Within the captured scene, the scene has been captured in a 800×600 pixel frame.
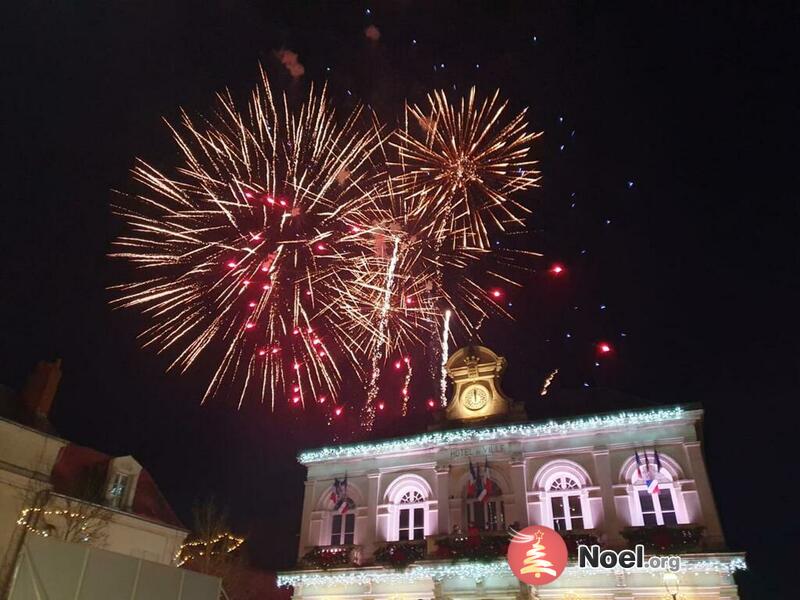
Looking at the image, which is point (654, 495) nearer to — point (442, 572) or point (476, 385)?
point (476, 385)

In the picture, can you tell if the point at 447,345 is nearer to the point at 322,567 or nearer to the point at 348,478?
the point at 348,478

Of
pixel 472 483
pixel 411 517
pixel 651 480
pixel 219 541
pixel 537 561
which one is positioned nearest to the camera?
pixel 537 561

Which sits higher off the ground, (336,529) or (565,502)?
(565,502)

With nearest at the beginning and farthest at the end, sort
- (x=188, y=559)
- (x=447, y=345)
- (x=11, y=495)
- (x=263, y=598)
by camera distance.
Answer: (x=11, y=495) < (x=447, y=345) < (x=188, y=559) < (x=263, y=598)

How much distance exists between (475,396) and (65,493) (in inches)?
621

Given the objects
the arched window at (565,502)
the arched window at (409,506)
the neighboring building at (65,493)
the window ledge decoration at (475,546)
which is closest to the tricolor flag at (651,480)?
the arched window at (565,502)

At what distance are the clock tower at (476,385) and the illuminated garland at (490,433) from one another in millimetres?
1027

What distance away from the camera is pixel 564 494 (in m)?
20.5

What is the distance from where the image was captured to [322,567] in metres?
21.4

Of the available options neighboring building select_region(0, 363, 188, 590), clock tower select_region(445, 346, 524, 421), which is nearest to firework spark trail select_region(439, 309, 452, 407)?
clock tower select_region(445, 346, 524, 421)

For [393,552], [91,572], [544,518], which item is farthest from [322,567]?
[91,572]

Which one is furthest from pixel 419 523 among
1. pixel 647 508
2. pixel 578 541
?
pixel 647 508

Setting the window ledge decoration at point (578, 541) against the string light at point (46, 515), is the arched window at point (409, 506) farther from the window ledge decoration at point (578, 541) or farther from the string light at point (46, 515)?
the string light at point (46, 515)

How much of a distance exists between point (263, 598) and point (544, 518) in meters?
24.2
